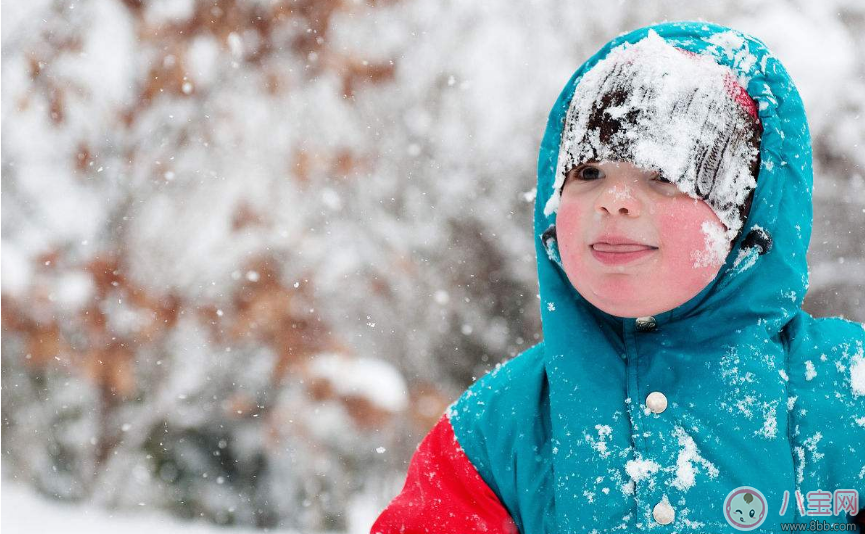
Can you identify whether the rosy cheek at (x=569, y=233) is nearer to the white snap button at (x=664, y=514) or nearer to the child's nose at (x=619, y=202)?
the child's nose at (x=619, y=202)

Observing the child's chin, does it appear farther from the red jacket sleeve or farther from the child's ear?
the red jacket sleeve

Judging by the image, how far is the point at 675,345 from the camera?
3.49 feet

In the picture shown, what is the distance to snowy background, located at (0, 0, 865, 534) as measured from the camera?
3348 millimetres

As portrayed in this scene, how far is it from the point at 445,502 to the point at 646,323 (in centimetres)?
40

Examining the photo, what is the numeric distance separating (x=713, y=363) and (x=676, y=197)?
0.79ft

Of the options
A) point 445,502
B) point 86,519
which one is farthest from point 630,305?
point 86,519

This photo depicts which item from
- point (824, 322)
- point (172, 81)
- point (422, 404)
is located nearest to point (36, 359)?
point (172, 81)

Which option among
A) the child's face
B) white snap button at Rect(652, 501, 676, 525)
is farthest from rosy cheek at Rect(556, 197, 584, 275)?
white snap button at Rect(652, 501, 676, 525)

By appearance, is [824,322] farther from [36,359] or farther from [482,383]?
[36,359]

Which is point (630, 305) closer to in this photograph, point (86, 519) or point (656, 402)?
point (656, 402)

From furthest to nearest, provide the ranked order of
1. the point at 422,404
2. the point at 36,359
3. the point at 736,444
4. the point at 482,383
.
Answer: the point at 422,404 < the point at 36,359 < the point at 482,383 < the point at 736,444

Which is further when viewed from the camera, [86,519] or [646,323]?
[86,519]

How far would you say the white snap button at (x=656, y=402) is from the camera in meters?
1.02

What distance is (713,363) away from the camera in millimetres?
1033
